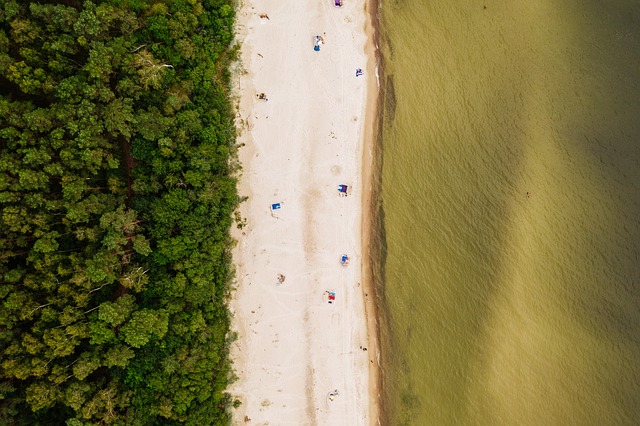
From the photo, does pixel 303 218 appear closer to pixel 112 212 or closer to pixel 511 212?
pixel 112 212

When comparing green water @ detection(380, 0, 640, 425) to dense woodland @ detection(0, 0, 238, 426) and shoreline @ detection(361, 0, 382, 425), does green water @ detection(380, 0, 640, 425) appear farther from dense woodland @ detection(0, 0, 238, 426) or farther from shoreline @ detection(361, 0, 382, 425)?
dense woodland @ detection(0, 0, 238, 426)

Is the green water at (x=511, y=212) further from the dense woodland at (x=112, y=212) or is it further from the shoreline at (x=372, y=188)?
the dense woodland at (x=112, y=212)

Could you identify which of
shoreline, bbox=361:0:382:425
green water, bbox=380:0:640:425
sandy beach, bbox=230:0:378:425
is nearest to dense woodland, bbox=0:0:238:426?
sandy beach, bbox=230:0:378:425

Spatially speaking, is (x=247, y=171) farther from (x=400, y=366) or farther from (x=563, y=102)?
(x=563, y=102)

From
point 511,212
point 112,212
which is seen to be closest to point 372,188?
point 511,212

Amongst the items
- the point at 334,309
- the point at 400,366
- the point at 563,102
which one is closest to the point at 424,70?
the point at 563,102

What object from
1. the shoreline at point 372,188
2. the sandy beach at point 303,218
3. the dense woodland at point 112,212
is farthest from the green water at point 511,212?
the dense woodland at point 112,212
